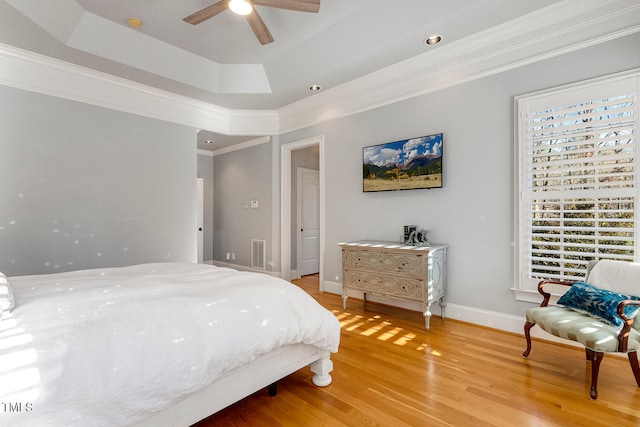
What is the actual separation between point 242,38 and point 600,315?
4.03 m

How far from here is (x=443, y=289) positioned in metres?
3.42

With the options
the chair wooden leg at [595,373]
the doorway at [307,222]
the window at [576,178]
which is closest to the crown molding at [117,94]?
the doorway at [307,222]

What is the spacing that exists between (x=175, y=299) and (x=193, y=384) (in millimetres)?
416

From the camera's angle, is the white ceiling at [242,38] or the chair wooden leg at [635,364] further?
the white ceiling at [242,38]

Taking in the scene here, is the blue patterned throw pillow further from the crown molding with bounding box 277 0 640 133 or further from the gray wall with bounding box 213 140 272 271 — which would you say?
the gray wall with bounding box 213 140 272 271

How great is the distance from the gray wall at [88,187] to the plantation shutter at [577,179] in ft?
14.0

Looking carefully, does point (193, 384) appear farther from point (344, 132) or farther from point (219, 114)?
point (219, 114)

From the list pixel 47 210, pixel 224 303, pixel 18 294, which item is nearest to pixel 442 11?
pixel 224 303

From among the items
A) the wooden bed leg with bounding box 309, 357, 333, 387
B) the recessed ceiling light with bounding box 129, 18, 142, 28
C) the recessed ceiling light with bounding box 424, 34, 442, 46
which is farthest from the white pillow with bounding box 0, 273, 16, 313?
the recessed ceiling light with bounding box 424, 34, 442, 46

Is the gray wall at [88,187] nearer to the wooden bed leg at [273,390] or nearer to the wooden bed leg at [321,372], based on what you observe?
the wooden bed leg at [273,390]

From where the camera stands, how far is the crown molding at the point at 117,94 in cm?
330

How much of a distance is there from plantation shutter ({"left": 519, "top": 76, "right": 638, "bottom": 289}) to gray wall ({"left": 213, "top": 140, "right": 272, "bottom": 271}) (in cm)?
376

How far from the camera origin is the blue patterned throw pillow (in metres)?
2.04

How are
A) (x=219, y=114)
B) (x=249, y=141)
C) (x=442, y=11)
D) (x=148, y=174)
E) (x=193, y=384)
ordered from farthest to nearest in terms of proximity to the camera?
1. (x=249, y=141)
2. (x=219, y=114)
3. (x=148, y=174)
4. (x=442, y=11)
5. (x=193, y=384)
